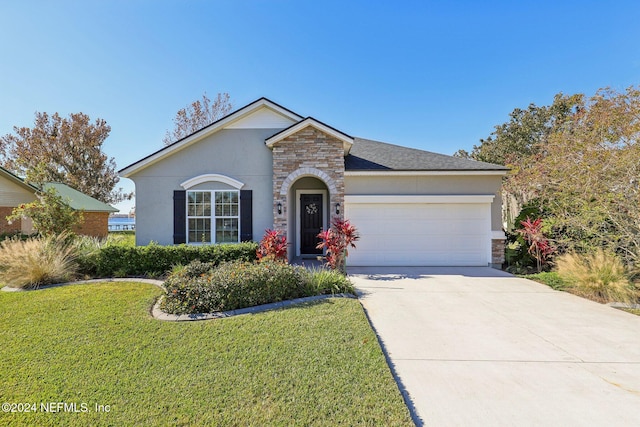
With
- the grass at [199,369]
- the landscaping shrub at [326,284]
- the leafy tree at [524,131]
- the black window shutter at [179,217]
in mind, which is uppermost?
the leafy tree at [524,131]

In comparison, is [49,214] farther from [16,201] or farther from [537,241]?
[537,241]

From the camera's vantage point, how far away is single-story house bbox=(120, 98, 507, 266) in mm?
10547

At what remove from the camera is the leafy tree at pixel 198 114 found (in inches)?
975

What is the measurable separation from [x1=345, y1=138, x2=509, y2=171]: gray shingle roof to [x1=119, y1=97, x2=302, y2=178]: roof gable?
308 cm

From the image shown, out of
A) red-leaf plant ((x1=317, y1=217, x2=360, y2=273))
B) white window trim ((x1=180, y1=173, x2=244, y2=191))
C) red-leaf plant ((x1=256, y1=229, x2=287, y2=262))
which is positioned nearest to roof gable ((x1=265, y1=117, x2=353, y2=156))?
white window trim ((x1=180, y1=173, x2=244, y2=191))

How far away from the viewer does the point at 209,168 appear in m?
10.7

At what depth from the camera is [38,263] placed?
25.4 ft

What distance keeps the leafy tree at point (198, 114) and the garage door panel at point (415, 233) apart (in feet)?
65.2

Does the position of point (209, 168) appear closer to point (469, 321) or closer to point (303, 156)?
point (303, 156)

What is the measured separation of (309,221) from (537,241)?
852cm

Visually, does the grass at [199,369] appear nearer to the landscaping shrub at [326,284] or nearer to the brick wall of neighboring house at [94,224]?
the landscaping shrub at [326,284]

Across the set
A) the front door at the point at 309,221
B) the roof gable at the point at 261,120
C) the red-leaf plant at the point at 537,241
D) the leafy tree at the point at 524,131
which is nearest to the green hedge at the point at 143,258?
the front door at the point at 309,221

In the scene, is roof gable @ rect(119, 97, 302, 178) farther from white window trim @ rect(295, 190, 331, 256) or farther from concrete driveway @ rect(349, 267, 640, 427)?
concrete driveway @ rect(349, 267, 640, 427)

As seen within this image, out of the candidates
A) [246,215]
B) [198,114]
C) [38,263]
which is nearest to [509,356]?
[246,215]
